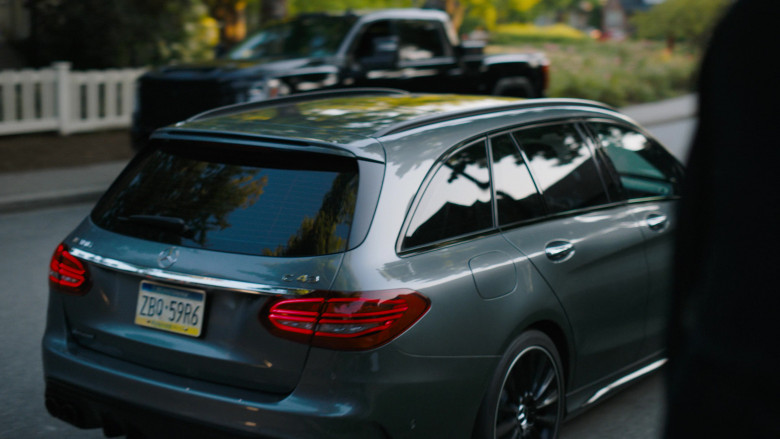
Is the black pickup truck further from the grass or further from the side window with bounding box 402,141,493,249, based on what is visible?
the grass

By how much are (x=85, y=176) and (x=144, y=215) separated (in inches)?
342

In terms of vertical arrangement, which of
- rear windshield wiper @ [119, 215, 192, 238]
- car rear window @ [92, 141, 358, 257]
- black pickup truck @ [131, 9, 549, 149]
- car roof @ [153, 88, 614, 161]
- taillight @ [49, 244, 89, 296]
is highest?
car roof @ [153, 88, 614, 161]

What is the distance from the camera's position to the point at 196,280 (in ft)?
11.5

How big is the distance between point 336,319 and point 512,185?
119 centimetres

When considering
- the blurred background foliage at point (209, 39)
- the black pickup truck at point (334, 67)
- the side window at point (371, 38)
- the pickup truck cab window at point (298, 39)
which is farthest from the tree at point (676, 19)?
the pickup truck cab window at point (298, 39)

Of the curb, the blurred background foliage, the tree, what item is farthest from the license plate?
the tree

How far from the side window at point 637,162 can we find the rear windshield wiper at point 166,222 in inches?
84.8

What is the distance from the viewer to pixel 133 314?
371cm

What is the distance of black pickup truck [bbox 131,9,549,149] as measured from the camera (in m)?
11.0

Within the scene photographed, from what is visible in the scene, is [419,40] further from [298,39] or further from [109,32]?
[109,32]

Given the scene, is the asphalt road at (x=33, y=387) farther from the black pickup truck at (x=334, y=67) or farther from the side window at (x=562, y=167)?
the black pickup truck at (x=334, y=67)

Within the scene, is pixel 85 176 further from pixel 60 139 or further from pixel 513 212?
pixel 513 212

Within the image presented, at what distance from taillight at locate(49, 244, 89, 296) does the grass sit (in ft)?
68.6

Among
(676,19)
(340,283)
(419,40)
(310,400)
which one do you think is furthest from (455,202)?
(676,19)
